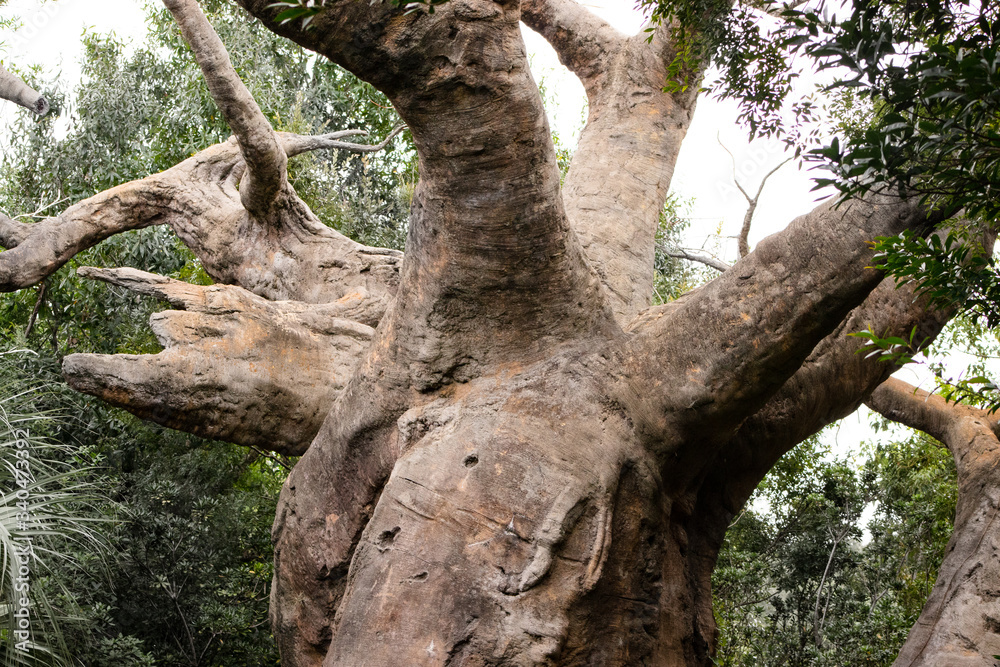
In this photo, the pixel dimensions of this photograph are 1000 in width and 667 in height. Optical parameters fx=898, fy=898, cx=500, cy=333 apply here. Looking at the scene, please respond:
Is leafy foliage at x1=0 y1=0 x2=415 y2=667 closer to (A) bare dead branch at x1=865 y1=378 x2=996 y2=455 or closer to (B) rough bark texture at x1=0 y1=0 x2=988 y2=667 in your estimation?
(B) rough bark texture at x1=0 y1=0 x2=988 y2=667

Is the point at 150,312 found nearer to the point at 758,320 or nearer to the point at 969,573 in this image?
the point at 758,320

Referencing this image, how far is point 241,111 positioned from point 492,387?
2.17 meters

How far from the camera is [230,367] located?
3.85m

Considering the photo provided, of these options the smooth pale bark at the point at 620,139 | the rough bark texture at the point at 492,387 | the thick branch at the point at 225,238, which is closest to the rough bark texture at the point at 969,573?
the rough bark texture at the point at 492,387

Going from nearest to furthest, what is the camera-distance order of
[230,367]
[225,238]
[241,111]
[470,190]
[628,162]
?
1. [470,190]
2. [230,367]
3. [241,111]
4. [628,162]
5. [225,238]

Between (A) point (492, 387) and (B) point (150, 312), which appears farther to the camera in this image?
(B) point (150, 312)

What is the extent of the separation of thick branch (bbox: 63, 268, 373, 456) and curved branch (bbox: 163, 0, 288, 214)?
1.02 meters

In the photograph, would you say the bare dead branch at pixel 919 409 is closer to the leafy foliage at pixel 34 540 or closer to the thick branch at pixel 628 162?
the thick branch at pixel 628 162

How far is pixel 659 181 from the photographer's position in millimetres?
5387

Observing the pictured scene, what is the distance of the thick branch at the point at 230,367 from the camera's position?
363cm

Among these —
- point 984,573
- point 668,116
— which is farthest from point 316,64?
point 984,573

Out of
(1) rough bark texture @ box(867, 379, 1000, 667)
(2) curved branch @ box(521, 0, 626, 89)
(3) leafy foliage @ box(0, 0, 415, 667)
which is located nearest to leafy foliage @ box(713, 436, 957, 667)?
(1) rough bark texture @ box(867, 379, 1000, 667)

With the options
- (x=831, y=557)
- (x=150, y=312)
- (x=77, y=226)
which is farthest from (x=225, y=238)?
(x=831, y=557)

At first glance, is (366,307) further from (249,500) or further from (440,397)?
(249,500)
